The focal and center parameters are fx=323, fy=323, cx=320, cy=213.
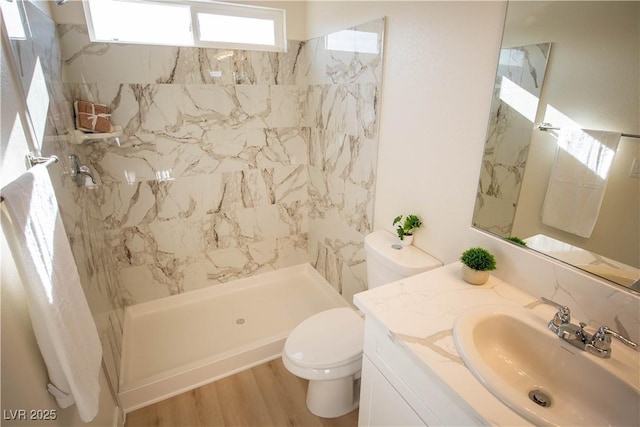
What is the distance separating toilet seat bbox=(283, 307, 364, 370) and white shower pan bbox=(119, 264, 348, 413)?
1.69ft

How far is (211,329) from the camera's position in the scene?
233cm

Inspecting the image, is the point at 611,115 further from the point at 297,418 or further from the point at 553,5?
the point at 297,418

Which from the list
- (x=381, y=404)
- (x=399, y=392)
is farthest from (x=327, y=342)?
(x=399, y=392)

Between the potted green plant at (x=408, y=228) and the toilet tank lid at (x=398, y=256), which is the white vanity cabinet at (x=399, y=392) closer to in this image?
the toilet tank lid at (x=398, y=256)

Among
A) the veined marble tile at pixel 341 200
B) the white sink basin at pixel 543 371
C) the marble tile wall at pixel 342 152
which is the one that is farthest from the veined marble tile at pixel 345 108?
the white sink basin at pixel 543 371

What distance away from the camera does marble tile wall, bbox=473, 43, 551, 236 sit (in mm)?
1081

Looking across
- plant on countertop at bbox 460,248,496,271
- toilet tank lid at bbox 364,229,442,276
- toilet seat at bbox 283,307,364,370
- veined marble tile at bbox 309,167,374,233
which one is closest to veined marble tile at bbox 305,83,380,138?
veined marble tile at bbox 309,167,374,233

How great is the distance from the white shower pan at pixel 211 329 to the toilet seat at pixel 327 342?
514mm

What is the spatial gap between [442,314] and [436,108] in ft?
2.85

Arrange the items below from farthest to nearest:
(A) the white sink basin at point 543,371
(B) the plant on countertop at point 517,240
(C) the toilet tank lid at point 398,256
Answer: (C) the toilet tank lid at point 398,256
(B) the plant on countertop at point 517,240
(A) the white sink basin at point 543,371

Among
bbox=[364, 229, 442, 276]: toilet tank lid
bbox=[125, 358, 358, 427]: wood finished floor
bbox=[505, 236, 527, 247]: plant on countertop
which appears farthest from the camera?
bbox=[125, 358, 358, 427]: wood finished floor

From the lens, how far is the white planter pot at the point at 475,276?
1.20 metres

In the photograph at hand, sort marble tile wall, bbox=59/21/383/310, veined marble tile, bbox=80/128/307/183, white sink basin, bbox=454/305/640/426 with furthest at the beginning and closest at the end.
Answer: veined marble tile, bbox=80/128/307/183
marble tile wall, bbox=59/21/383/310
white sink basin, bbox=454/305/640/426

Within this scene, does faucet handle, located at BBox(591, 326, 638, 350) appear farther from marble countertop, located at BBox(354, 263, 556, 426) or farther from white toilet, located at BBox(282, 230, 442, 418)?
white toilet, located at BBox(282, 230, 442, 418)
